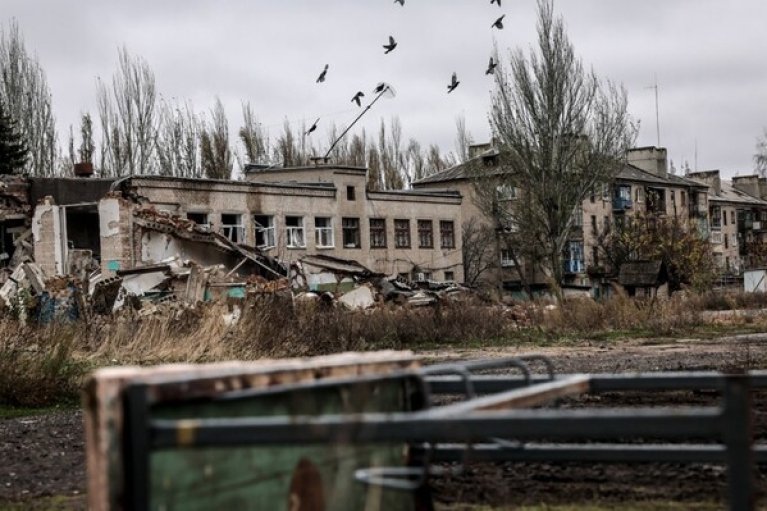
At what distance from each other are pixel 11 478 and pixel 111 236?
3810 cm

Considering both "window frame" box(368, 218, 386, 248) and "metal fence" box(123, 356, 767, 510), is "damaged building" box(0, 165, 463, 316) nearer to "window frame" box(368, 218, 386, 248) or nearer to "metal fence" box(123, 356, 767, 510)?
"window frame" box(368, 218, 386, 248)

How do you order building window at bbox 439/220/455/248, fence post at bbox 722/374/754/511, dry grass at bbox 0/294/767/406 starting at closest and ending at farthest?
1. fence post at bbox 722/374/754/511
2. dry grass at bbox 0/294/767/406
3. building window at bbox 439/220/455/248

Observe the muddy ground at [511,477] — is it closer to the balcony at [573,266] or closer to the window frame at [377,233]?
the window frame at [377,233]

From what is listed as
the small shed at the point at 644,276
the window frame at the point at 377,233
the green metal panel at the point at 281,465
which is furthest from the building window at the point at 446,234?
the green metal panel at the point at 281,465

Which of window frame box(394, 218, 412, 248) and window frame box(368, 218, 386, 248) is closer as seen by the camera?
window frame box(368, 218, 386, 248)

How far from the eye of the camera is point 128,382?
3070 mm

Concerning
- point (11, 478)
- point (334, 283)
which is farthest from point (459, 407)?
point (334, 283)

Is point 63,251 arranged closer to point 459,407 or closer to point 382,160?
point 382,160

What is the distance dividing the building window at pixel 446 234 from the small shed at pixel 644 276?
1661cm

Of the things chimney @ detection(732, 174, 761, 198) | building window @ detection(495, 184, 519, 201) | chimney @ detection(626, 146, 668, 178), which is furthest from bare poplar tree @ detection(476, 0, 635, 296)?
chimney @ detection(732, 174, 761, 198)

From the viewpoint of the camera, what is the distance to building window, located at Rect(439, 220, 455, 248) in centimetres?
6550

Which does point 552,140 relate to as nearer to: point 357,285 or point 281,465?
point 357,285

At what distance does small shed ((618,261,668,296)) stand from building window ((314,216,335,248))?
617 inches

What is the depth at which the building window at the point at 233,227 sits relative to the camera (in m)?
52.5
